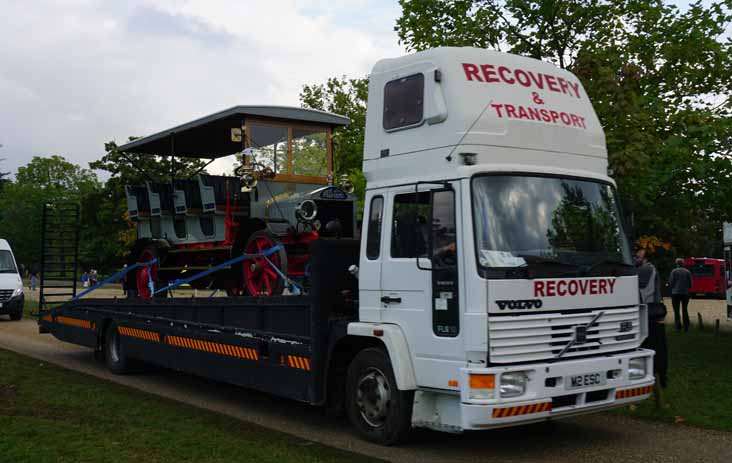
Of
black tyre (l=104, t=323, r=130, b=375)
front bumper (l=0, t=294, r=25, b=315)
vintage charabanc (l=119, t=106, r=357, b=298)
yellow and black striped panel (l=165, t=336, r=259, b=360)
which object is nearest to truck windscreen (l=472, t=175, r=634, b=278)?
yellow and black striped panel (l=165, t=336, r=259, b=360)

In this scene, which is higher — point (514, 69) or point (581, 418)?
point (514, 69)

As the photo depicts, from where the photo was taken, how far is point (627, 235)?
737 cm

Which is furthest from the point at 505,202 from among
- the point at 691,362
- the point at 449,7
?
the point at 449,7

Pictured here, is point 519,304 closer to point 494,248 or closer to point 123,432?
point 494,248

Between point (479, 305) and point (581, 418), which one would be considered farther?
point (581, 418)

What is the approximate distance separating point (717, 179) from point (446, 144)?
6983 mm

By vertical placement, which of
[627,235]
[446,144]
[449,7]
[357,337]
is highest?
[449,7]

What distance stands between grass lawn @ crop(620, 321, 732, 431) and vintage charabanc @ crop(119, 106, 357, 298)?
182 inches

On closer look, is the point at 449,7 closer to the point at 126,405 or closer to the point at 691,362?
the point at 691,362

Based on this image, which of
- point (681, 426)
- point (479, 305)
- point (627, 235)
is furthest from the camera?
point (681, 426)

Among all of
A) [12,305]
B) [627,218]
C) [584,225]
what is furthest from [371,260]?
[12,305]

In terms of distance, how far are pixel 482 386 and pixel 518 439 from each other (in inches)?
68.9

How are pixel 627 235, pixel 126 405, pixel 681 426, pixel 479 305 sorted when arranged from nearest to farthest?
pixel 479 305
pixel 627 235
pixel 681 426
pixel 126 405

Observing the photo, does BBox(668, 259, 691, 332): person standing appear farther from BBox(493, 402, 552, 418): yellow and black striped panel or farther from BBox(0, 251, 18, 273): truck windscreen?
BBox(0, 251, 18, 273): truck windscreen
